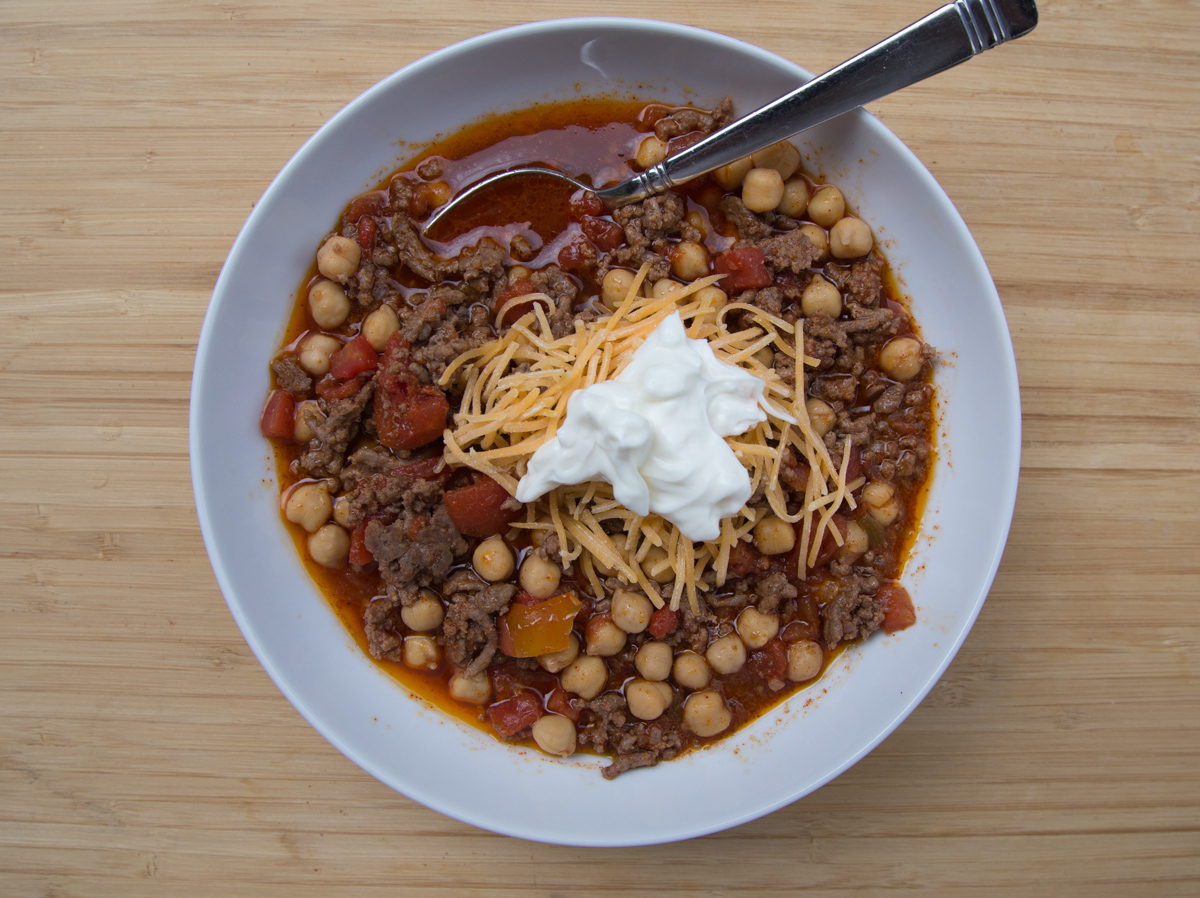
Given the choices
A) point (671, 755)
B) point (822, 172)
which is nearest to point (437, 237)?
point (822, 172)

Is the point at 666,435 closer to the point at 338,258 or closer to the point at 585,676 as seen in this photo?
the point at 585,676

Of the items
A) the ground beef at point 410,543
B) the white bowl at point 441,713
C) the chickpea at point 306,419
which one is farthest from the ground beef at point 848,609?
the chickpea at point 306,419

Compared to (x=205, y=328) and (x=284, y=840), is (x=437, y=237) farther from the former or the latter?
(x=284, y=840)

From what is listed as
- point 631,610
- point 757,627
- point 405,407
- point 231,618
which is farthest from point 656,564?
point 231,618

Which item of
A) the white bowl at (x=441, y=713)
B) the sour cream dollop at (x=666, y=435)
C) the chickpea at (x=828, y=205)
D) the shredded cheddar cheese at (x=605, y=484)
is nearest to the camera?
the sour cream dollop at (x=666, y=435)

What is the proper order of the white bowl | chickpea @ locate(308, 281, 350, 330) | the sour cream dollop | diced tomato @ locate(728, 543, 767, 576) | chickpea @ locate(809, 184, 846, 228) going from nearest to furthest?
the sour cream dollop, the white bowl, diced tomato @ locate(728, 543, 767, 576), chickpea @ locate(308, 281, 350, 330), chickpea @ locate(809, 184, 846, 228)

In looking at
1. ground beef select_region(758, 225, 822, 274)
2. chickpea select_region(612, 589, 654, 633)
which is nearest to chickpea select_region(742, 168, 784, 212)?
ground beef select_region(758, 225, 822, 274)

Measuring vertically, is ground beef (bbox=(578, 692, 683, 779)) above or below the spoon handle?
below

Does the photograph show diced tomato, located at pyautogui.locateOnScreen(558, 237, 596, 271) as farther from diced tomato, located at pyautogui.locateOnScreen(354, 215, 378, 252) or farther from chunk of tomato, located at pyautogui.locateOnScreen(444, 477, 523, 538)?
chunk of tomato, located at pyautogui.locateOnScreen(444, 477, 523, 538)

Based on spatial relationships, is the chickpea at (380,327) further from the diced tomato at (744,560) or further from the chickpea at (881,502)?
the chickpea at (881,502)
